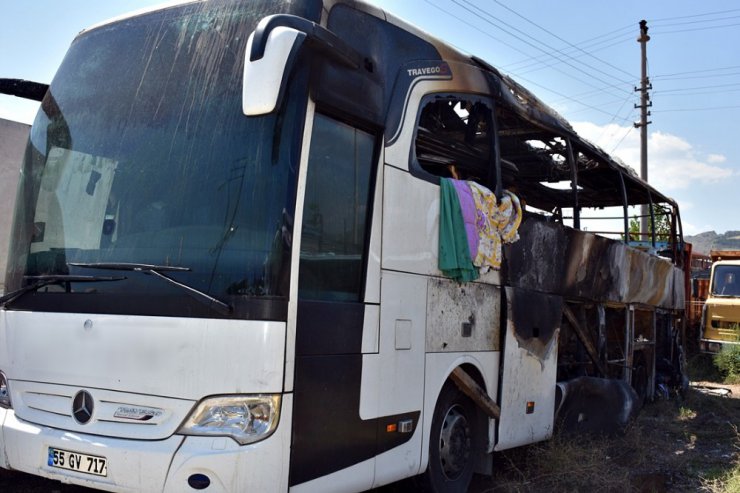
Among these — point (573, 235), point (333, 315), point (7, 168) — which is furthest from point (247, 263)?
point (7, 168)

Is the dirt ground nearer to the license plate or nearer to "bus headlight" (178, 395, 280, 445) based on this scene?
the license plate

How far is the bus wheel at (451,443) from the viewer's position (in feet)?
16.2

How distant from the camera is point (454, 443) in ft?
17.1

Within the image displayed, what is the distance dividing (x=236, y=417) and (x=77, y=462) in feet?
3.09

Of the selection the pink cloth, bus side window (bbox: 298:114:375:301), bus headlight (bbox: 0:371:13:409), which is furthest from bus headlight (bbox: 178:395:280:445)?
the pink cloth

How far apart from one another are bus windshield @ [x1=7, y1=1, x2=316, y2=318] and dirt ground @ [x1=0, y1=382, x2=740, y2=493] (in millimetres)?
→ 1859

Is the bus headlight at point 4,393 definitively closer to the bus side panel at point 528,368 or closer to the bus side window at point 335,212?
the bus side window at point 335,212

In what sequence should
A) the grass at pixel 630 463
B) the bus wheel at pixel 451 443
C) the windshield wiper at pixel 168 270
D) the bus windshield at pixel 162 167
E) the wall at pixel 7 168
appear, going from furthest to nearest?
the wall at pixel 7 168 → the grass at pixel 630 463 → the bus wheel at pixel 451 443 → the bus windshield at pixel 162 167 → the windshield wiper at pixel 168 270

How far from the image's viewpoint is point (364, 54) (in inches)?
171

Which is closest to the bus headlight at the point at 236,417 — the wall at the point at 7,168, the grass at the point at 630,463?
the grass at the point at 630,463

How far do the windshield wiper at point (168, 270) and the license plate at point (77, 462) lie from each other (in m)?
0.98

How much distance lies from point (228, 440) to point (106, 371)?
2.79 ft

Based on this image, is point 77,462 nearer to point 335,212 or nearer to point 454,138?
point 335,212

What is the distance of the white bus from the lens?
11.6 feet
